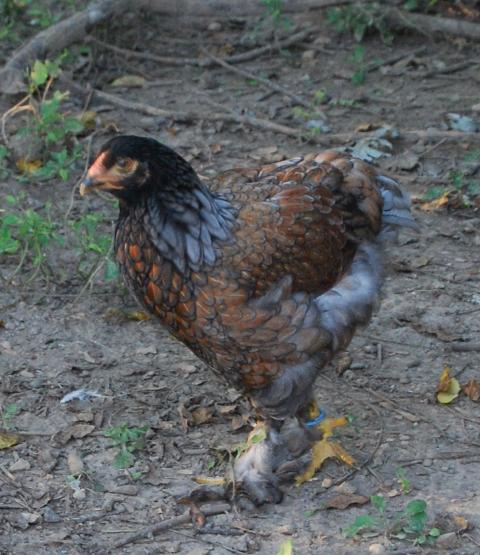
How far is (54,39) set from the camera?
8109mm

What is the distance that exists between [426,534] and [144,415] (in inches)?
61.1

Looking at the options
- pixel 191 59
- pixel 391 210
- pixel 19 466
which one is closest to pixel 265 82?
pixel 191 59

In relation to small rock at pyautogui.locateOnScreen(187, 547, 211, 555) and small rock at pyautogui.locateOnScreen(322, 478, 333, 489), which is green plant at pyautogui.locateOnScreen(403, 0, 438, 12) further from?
small rock at pyautogui.locateOnScreen(187, 547, 211, 555)

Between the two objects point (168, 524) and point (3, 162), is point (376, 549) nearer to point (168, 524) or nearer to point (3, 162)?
point (168, 524)

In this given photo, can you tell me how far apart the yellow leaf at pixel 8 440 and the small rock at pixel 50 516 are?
50 cm

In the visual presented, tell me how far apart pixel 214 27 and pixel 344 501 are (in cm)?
534

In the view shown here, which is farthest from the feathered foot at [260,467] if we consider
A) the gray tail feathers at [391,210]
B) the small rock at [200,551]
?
the gray tail feathers at [391,210]

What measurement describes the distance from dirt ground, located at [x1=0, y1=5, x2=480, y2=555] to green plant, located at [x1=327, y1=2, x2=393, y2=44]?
0.80 m

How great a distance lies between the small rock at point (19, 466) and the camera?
4.89 m

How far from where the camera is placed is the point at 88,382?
216 inches

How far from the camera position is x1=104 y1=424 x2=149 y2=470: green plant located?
4.95 metres

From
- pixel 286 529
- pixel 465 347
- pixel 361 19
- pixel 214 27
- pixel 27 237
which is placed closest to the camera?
pixel 286 529

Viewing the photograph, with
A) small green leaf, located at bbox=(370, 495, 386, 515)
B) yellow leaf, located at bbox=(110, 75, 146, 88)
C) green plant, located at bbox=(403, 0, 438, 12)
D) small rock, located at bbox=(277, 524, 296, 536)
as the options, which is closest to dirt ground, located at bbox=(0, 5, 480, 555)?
small rock, located at bbox=(277, 524, 296, 536)

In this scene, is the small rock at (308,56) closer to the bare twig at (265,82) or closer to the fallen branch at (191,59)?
the fallen branch at (191,59)
